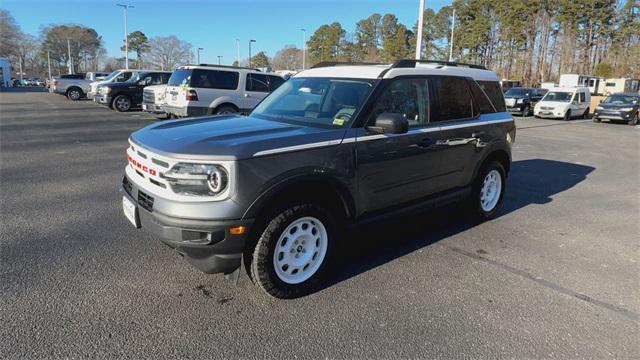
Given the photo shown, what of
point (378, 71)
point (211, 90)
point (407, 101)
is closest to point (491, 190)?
point (407, 101)

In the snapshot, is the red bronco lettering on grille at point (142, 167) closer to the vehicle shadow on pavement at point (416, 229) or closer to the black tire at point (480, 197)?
the vehicle shadow on pavement at point (416, 229)

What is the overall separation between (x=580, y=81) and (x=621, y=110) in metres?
21.3

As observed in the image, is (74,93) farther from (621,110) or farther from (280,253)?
(621,110)

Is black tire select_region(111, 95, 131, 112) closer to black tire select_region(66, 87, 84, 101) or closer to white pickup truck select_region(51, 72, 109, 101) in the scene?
white pickup truck select_region(51, 72, 109, 101)

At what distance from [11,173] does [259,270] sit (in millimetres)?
6067

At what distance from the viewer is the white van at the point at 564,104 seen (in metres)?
22.8

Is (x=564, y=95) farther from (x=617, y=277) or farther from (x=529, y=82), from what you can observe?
(x=529, y=82)

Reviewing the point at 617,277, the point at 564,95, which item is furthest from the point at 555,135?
the point at 617,277

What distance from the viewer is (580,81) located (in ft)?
131

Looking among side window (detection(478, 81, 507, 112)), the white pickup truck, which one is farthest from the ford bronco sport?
the white pickup truck

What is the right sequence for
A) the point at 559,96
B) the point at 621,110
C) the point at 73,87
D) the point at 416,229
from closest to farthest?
1. the point at 416,229
2. the point at 621,110
3. the point at 559,96
4. the point at 73,87

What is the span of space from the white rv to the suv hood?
4186 centimetres

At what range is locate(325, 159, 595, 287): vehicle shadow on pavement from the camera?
4008mm

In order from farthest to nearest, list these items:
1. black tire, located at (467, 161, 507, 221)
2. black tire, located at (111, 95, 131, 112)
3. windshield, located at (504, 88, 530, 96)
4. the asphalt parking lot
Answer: windshield, located at (504, 88, 530, 96) → black tire, located at (111, 95, 131, 112) → black tire, located at (467, 161, 507, 221) → the asphalt parking lot
